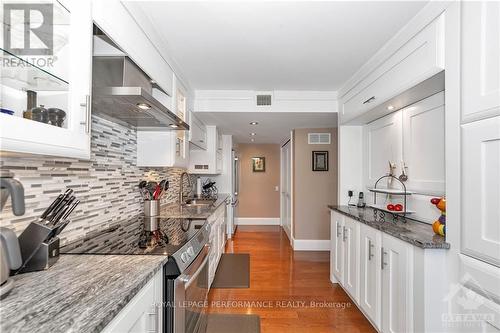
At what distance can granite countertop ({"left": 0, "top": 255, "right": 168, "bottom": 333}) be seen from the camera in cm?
70

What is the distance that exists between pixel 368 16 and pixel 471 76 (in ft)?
2.53

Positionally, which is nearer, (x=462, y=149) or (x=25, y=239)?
(x=25, y=239)

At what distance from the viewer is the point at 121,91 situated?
4.40 ft

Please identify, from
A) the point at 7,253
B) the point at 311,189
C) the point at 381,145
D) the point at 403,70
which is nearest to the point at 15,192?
the point at 7,253

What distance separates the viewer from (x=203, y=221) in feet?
7.48

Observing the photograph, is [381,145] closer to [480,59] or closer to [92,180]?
[480,59]

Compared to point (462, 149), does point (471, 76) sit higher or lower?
higher

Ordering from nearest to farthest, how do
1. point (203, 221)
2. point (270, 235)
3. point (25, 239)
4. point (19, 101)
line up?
point (19, 101) → point (25, 239) → point (203, 221) → point (270, 235)

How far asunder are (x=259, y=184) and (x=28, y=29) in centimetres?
638

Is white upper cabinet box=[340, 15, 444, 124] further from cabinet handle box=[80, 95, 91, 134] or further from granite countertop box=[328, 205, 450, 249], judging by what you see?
cabinet handle box=[80, 95, 91, 134]

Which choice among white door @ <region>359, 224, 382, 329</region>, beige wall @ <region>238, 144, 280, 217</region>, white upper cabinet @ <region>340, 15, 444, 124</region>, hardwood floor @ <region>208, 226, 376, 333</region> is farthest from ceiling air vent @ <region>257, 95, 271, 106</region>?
beige wall @ <region>238, 144, 280, 217</region>

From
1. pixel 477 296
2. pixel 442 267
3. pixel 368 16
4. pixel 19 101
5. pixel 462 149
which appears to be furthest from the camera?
pixel 368 16

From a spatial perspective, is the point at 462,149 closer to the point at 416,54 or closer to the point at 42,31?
the point at 416,54

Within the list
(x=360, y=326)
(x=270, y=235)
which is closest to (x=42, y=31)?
(x=360, y=326)
